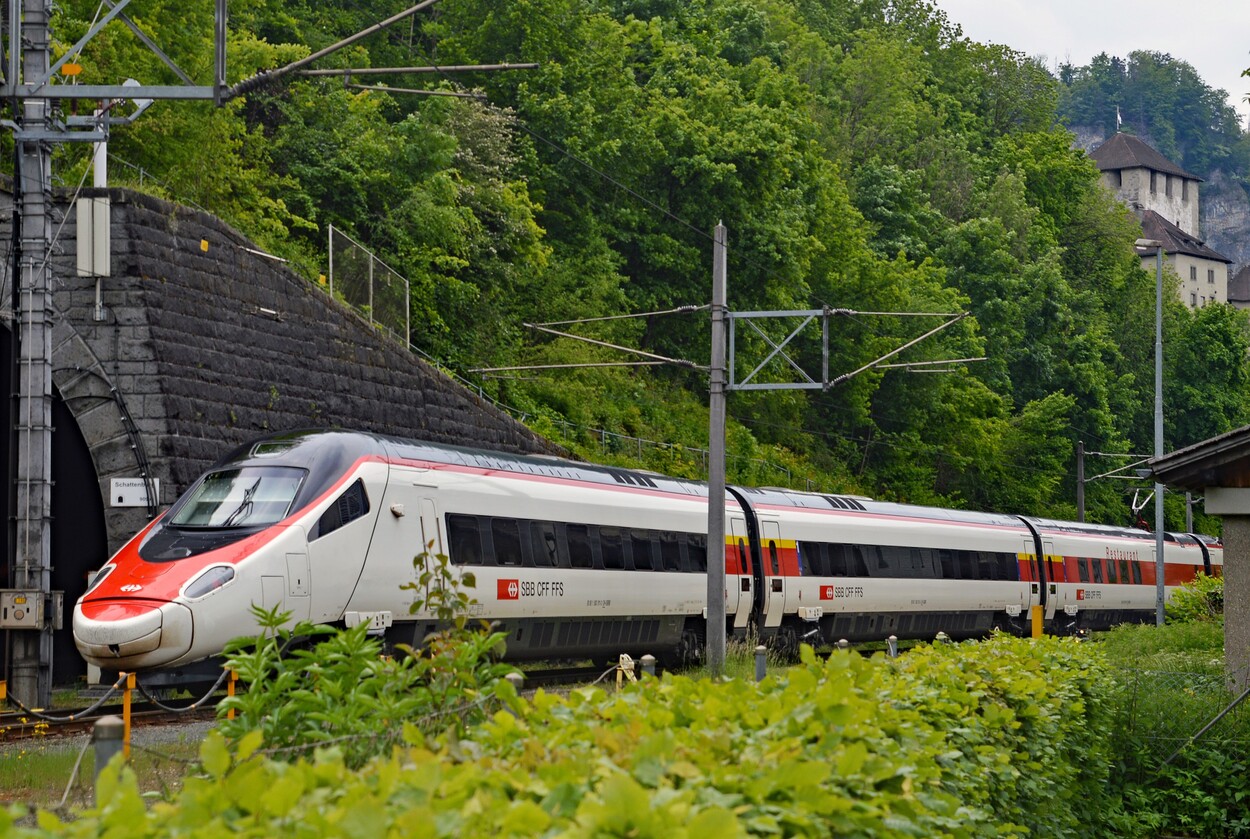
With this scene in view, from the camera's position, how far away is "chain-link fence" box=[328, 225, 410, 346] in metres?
27.5

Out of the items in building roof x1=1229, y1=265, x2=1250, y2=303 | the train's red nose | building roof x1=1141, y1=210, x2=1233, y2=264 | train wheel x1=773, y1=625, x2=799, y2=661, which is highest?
building roof x1=1141, y1=210, x2=1233, y2=264

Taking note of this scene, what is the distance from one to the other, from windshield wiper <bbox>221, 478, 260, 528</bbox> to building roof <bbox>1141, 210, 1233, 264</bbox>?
125873mm

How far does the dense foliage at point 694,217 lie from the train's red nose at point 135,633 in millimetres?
12075

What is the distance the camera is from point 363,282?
28.2 meters

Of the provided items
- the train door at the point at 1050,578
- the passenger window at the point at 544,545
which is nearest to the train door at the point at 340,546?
the passenger window at the point at 544,545

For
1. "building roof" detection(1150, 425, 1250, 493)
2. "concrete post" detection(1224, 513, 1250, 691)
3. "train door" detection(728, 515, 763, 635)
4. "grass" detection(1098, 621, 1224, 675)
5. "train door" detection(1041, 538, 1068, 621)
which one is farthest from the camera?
"train door" detection(1041, 538, 1068, 621)

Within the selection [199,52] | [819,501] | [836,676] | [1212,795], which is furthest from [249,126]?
[836,676]

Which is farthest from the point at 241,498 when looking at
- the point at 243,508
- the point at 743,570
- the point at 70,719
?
the point at 743,570

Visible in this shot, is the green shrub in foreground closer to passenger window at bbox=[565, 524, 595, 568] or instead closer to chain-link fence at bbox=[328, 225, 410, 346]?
passenger window at bbox=[565, 524, 595, 568]

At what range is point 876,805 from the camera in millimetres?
4844

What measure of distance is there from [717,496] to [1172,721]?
7.94 meters

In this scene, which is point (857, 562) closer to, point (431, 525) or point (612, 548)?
point (612, 548)

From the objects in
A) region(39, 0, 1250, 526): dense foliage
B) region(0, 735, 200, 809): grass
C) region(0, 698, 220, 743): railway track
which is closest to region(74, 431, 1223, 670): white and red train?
region(0, 698, 220, 743): railway track

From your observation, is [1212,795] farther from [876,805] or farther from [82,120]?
[82,120]
